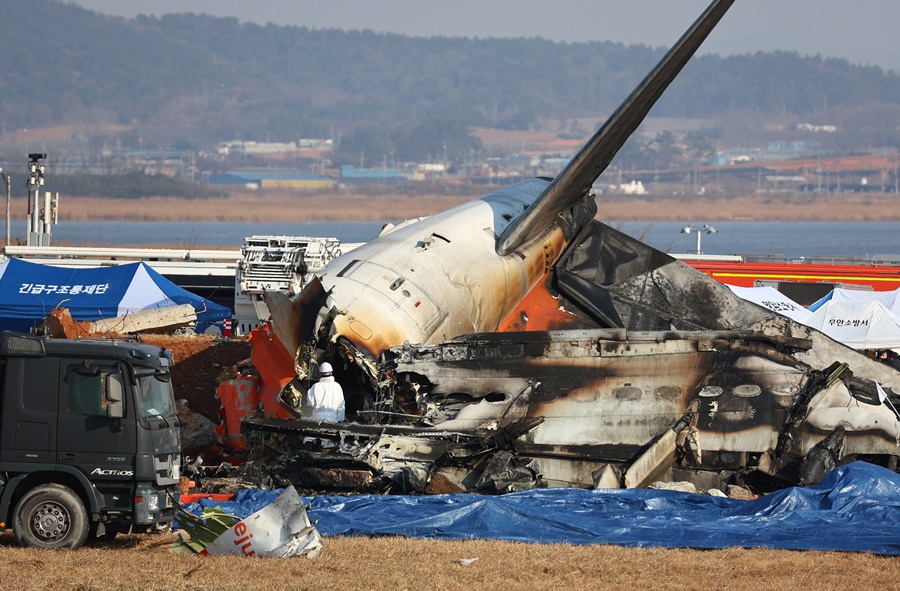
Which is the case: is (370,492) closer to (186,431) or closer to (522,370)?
(522,370)

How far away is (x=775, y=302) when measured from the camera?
116 feet

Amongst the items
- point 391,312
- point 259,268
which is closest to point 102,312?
point 259,268

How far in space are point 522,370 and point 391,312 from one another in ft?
8.06

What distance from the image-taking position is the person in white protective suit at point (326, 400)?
18.6 metres

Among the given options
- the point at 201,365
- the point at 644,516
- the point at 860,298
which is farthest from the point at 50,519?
the point at 860,298

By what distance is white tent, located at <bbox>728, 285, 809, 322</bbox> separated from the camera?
113 feet

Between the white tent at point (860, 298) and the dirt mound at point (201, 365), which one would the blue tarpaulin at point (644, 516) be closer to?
the dirt mound at point (201, 365)

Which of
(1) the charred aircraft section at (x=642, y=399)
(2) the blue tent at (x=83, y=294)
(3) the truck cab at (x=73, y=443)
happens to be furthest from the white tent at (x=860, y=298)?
(3) the truck cab at (x=73, y=443)

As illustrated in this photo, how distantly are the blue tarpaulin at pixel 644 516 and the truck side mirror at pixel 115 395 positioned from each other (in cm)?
297

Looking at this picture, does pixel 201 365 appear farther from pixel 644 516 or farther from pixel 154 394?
pixel 644 516

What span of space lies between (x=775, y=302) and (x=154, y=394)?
25.1m

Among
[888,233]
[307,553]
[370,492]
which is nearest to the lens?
[307,553]

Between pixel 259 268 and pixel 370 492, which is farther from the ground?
pixel 259 268

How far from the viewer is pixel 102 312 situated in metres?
34.3
